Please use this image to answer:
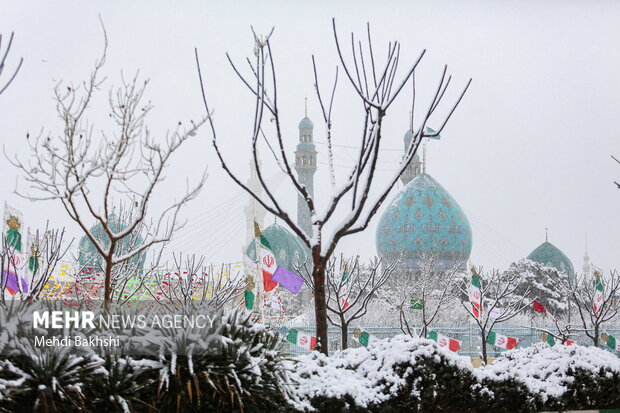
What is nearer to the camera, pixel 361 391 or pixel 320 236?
pixel 361 391

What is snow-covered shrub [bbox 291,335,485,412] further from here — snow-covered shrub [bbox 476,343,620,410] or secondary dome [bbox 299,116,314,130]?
secondary dome [bbox 299,116,314,130]

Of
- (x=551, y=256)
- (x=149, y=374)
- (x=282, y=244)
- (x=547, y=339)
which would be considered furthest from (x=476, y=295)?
(x=282, y=244)

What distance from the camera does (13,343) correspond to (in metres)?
7.16

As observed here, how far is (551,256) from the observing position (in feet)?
230

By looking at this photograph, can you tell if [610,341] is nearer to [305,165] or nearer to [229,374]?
[229,374]

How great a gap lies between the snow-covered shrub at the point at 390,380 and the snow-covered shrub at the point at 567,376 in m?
0.86

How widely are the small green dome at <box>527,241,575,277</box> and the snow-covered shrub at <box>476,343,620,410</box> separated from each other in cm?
A: 5957

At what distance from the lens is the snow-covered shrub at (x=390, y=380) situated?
854cm

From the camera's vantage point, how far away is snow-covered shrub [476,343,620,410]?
1034cm

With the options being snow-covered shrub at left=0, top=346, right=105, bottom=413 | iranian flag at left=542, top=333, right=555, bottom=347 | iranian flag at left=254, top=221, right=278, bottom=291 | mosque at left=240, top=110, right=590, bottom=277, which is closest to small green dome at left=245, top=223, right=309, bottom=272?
mosque at left=240, top=110, right=590, bottom=277

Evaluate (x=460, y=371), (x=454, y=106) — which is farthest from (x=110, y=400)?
(x=454, y=106)

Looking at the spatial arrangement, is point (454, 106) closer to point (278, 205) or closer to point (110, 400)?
point (278, 205)

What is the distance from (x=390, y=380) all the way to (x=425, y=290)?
35.1 meters

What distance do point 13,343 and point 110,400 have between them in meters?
0.97
